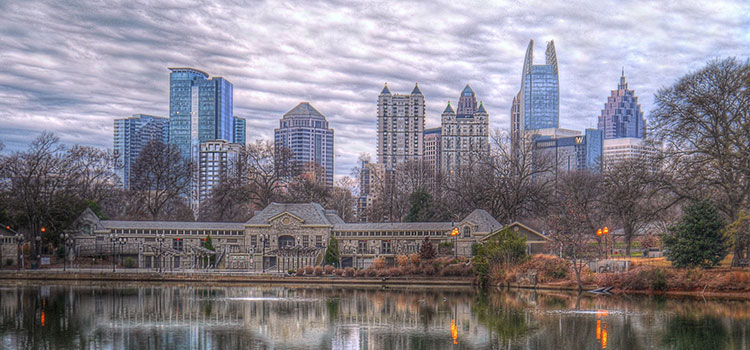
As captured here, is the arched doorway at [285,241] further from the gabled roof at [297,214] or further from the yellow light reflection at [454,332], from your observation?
the yellow light reflection at [454,332]

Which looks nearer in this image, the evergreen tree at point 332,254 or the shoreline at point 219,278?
the shoreline at point 219,278

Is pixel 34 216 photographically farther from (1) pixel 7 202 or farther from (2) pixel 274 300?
(2) pixel 274 300

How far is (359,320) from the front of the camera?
115ft

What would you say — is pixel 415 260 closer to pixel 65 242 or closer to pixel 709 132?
pixel 709 132

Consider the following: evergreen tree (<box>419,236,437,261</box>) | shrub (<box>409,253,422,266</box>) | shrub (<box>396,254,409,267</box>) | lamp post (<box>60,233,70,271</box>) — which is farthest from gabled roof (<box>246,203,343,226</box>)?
lamp post (<box>60,233,70,271</box>)

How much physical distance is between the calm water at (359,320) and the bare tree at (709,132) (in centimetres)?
868

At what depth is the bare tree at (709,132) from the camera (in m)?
46.6

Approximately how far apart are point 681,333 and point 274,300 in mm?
23318

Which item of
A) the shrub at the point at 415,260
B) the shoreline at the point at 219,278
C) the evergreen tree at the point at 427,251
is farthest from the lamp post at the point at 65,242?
the evergreen tree at the point at 427,251

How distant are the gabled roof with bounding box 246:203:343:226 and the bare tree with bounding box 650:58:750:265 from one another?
34.4 meters

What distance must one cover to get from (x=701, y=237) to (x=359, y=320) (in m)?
25.8

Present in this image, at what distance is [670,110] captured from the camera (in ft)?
158

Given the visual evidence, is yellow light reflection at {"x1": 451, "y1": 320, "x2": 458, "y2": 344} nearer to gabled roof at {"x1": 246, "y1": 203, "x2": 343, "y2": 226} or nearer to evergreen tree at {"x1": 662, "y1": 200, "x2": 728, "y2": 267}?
evergreen tree at {"x1": 662, "y1": 200, "x2": 728, "y2": 267}

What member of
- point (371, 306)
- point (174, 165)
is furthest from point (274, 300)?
point (174, 165)
